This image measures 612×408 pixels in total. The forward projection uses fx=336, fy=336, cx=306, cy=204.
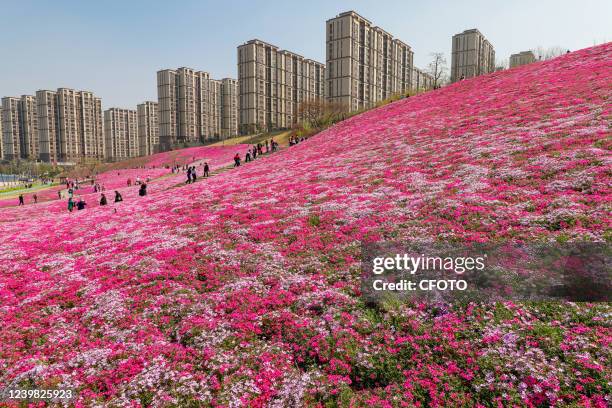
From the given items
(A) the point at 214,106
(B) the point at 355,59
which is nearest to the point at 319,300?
(B) the point at 355,59

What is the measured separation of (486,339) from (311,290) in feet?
16.2

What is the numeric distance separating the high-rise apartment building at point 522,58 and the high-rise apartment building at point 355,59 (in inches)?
1566

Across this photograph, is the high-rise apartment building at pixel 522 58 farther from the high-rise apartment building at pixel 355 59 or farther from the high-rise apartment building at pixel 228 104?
the high-rise apartment building at pixel 228 104

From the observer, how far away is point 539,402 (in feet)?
19.4

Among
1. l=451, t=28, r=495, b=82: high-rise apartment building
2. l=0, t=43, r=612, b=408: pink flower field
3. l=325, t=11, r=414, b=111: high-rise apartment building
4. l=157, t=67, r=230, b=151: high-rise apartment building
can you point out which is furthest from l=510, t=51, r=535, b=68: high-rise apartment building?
l=157, t=67, r=230, b=151: high-rise apartment building

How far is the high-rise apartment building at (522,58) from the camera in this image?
116312 mm

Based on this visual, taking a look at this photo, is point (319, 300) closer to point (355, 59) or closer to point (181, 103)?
point (355, 59)

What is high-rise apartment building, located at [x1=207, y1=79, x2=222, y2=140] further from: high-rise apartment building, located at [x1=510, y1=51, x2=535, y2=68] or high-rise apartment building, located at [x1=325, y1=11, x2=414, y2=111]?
high-rise apartment building, located at [x1=510, y1=51, x2=535, y2=68]

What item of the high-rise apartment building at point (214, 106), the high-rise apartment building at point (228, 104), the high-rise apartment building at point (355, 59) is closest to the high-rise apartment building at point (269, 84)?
the high-rise apartment building at point (355, 59)

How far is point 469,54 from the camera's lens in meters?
118

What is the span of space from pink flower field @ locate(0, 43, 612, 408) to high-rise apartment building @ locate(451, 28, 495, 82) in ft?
355

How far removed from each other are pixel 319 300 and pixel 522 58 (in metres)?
144

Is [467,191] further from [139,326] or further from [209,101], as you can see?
[209,101]

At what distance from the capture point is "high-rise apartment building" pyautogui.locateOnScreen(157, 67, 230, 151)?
161 m
